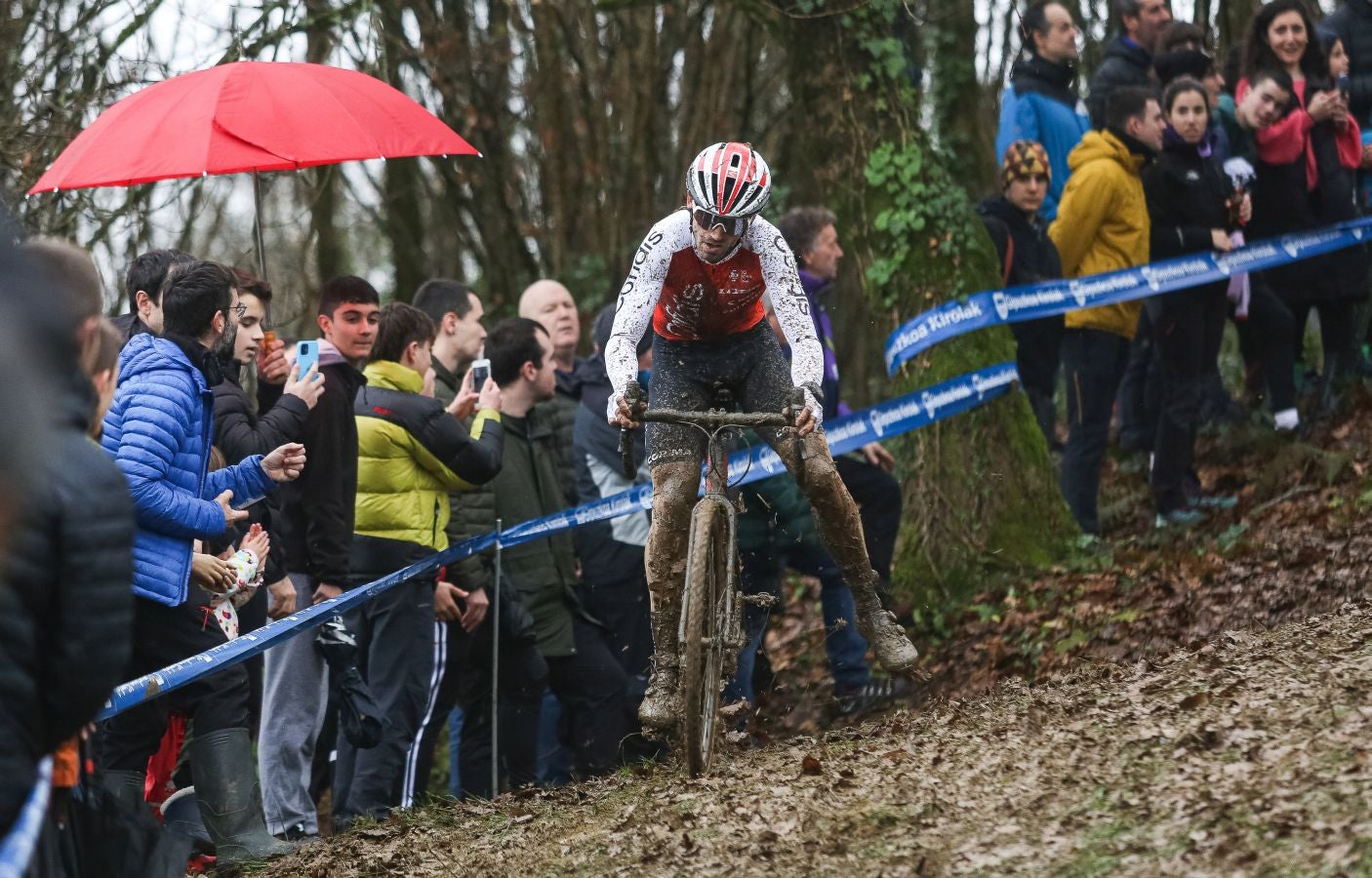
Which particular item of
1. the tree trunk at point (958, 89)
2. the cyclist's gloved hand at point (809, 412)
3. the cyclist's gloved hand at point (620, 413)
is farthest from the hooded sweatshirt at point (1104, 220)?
the tree trunk at point (958, 89)

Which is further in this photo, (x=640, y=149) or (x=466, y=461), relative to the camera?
(x=640, y=149)

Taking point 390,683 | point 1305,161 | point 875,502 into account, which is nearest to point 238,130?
point 390,683

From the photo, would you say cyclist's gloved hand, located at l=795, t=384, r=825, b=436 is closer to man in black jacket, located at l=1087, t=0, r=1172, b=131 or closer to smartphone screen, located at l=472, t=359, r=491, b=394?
smartphone screen, located at l=472, t=359, r=491, b=394

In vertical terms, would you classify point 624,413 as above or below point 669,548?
above

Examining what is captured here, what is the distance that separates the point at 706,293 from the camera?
7.64m

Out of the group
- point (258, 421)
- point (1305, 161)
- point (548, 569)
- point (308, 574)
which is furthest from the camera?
point (1305, 161)

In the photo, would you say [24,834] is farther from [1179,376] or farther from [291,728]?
[1179,376]

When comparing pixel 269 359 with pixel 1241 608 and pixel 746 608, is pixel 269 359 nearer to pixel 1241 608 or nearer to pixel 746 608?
pixel 746 608

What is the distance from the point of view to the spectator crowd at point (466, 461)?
14.1ft

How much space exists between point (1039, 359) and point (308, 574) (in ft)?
17.4

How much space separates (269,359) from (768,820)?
3.40m

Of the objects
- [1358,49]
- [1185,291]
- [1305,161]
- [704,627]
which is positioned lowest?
[704,627]

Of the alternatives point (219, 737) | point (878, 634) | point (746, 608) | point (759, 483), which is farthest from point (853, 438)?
point (219, 737)

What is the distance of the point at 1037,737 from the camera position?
680 centimetres
